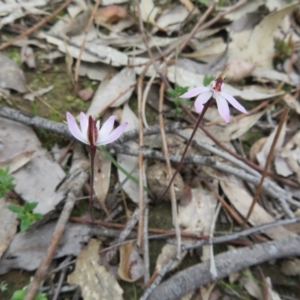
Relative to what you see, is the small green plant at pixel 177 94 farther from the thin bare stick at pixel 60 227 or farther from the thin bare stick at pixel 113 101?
the thin bare stick at pixel 60 227

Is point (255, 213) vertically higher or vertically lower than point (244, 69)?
lower

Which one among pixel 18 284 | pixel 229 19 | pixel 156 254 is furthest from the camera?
pixel 229 19

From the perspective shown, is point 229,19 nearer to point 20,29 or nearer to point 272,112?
point 272,112

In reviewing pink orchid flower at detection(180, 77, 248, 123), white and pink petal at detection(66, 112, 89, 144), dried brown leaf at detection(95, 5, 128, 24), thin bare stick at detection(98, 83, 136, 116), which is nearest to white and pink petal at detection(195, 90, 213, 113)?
pink orchid flower at detection(180, 77, 248, 123)

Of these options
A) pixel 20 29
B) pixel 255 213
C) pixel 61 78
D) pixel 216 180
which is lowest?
pixel 255 213

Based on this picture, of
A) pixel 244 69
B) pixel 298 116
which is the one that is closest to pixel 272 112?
pixel 298 116

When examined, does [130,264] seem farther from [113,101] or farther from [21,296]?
[113,101]

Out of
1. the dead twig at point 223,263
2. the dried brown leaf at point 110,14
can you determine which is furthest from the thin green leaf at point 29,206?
the dried brown leaf at point 110,14
